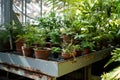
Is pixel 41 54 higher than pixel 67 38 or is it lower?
lower

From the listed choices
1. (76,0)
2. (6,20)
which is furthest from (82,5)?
(6,20)

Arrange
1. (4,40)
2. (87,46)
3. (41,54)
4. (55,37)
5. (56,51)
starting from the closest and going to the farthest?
(41,54) < (56,51) < (87,46) < (55,37) < (4,40)

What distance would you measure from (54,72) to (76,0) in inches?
45.8

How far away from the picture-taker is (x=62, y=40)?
8.43ft

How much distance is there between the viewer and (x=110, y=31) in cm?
275

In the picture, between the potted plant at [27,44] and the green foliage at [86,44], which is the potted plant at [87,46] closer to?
the green foliage at [86,44]

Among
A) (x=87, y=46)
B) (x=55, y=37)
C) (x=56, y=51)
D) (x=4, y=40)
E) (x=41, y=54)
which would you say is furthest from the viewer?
(x=4, y=40)

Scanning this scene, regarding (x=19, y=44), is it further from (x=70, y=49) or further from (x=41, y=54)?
(x=70, y=49)

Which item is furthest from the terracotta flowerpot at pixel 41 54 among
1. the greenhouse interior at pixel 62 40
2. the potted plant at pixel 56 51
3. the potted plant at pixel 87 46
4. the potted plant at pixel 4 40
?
the potted plant at pixel 4 40

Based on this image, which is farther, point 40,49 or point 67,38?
point 67,38

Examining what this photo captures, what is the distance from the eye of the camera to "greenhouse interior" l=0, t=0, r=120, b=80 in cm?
212

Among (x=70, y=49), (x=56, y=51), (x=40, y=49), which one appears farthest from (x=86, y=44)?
(x=40, y=49)

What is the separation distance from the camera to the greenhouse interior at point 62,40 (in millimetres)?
2119

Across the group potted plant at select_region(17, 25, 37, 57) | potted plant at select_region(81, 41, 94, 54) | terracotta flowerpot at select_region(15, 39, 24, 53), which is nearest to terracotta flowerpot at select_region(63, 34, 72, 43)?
potted plant at select_region(81, 41, 94, 54)
